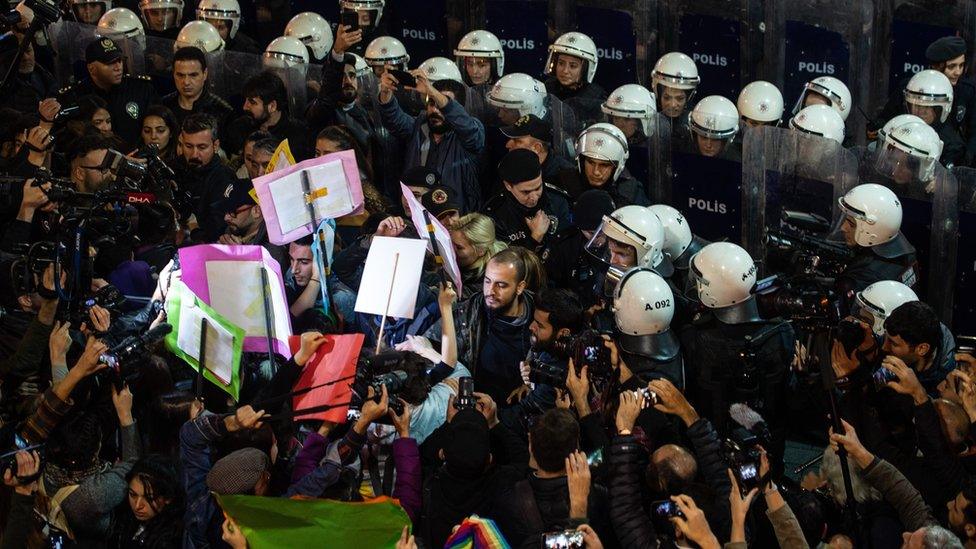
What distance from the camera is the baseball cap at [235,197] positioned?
1279cm

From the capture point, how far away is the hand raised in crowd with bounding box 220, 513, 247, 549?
862 cm

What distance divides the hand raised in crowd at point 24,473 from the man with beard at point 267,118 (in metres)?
5.08

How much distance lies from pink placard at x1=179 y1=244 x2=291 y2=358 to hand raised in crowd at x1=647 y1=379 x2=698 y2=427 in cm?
241

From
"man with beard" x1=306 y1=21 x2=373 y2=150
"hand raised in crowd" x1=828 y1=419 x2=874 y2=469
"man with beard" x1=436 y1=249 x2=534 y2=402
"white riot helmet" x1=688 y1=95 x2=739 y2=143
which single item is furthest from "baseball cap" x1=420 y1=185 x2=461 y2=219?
"hand raised in crowd" x1=828 y1=419 x2=874 y2=469

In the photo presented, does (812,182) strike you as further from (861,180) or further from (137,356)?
(137,356)

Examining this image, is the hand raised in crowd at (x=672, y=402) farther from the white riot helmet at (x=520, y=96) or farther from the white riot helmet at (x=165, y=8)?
the white riot helmet at (x=165, y=8)

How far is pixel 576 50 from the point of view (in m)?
15.0

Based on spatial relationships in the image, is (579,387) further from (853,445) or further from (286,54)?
(286,54)

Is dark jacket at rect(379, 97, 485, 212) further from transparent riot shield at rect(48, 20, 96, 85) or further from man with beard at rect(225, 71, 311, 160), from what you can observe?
transparent riot shield at rect(48, 20, 96, 85)

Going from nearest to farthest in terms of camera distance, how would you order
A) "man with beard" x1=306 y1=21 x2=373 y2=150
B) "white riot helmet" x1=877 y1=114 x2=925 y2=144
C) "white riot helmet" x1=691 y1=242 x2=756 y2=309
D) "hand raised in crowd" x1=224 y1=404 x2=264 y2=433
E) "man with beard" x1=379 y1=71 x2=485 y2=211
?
"hand raised in crowd" x1=224 y1=404 x2=264 y2=433 → "white riot helmet" x1=691 y1=242 x2=756 y2=309 → "white riot helmet" x1=877 y1=114 x2=925 y2=144 → "man with beard" x1=379 y1=71 x2=485 y2=211 → "man with beard" x1=306 y1=21 x2=373 y2=150

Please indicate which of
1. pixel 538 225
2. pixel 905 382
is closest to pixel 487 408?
pixel 905 382

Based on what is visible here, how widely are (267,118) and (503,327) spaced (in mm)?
3936

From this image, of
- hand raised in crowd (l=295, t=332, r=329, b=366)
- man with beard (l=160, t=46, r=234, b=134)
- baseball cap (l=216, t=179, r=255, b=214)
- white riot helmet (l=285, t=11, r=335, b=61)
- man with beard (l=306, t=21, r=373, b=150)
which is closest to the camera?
hand raised in crowd (l=295, t=332, r=329, b=366)

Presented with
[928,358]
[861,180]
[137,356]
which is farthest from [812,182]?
[137,356]
